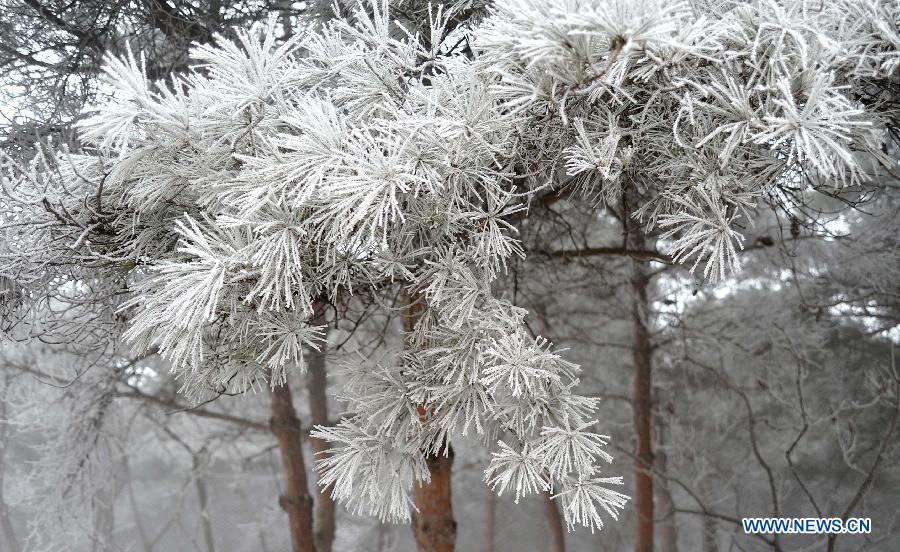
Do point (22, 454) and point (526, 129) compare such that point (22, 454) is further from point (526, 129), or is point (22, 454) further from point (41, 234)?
point (526, 129)

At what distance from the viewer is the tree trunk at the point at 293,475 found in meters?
4.79

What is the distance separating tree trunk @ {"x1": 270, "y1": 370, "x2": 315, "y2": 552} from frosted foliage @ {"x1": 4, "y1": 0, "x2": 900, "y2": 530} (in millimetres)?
2653

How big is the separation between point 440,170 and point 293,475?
12.2ft

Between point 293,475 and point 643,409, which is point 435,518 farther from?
point 643,409

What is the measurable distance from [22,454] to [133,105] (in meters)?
11.4

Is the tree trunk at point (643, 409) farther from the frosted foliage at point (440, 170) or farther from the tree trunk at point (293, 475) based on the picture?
the frosted foliage at point (440, 170)

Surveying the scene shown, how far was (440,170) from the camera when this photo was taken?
179 centimetres

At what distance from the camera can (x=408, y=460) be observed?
7.08 ft

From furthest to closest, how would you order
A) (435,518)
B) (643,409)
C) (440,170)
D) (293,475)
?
(643,409)
(293,475)
(435,518)
(440,170)

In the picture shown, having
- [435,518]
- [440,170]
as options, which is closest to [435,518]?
[435,518]

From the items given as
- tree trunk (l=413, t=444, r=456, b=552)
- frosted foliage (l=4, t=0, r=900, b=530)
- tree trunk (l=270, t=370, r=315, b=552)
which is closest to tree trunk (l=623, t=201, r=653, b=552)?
tree trunk (l=413, t=444, r=456, b=552)

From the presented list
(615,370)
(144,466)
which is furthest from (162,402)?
(144,466)

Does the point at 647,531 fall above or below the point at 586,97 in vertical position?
below

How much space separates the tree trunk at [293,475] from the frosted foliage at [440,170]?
8.70 ft
